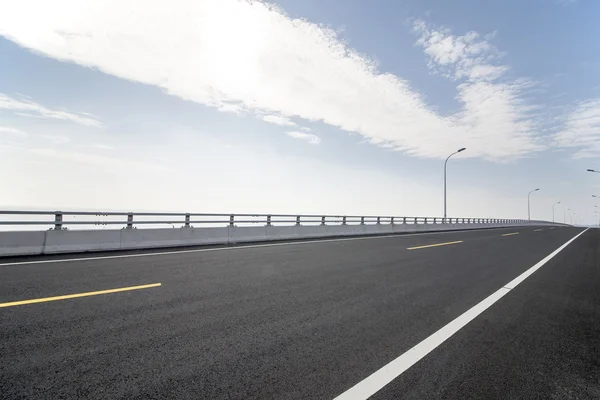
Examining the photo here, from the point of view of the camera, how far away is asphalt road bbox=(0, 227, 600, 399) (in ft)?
9.04

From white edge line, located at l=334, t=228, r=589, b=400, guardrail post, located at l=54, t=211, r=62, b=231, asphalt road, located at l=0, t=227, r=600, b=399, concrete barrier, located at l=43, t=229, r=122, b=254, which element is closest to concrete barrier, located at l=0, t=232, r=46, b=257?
concrete barrier, located at l=43, t=229, r=122, b=254

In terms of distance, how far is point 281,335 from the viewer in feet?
12.5

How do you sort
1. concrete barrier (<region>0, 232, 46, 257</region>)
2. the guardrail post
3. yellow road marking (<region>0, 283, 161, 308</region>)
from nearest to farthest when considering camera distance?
yellow road marking (<region>0, 283, 161, 308</region>) → concrete barrier (<region>0, 232, 46, 257</region>) → the guardrail post

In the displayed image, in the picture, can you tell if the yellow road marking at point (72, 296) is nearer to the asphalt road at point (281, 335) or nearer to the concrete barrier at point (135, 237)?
the asphalt road at point (281, 335)

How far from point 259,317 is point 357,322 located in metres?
1.44

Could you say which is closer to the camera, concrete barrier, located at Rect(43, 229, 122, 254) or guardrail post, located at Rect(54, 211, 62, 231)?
concrete barrier, located at Rect(43, 229, 122, 254)

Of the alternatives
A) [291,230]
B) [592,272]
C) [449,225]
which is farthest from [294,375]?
[449,225]

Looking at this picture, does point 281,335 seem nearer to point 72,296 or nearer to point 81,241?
point 72,296

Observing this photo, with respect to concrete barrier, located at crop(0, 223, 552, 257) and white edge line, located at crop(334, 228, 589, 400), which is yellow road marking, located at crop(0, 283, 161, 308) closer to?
white edge line, located at crop(334, 228, 589, 400)

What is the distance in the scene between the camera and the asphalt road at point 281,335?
9.04ft

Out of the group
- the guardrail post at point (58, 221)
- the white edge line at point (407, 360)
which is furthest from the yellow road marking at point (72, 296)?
the guardrail post at point (58, 221)

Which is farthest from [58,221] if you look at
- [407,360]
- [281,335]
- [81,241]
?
[407,360]

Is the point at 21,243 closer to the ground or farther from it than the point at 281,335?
farther from it

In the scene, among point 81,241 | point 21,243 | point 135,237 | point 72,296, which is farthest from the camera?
point 135,237
